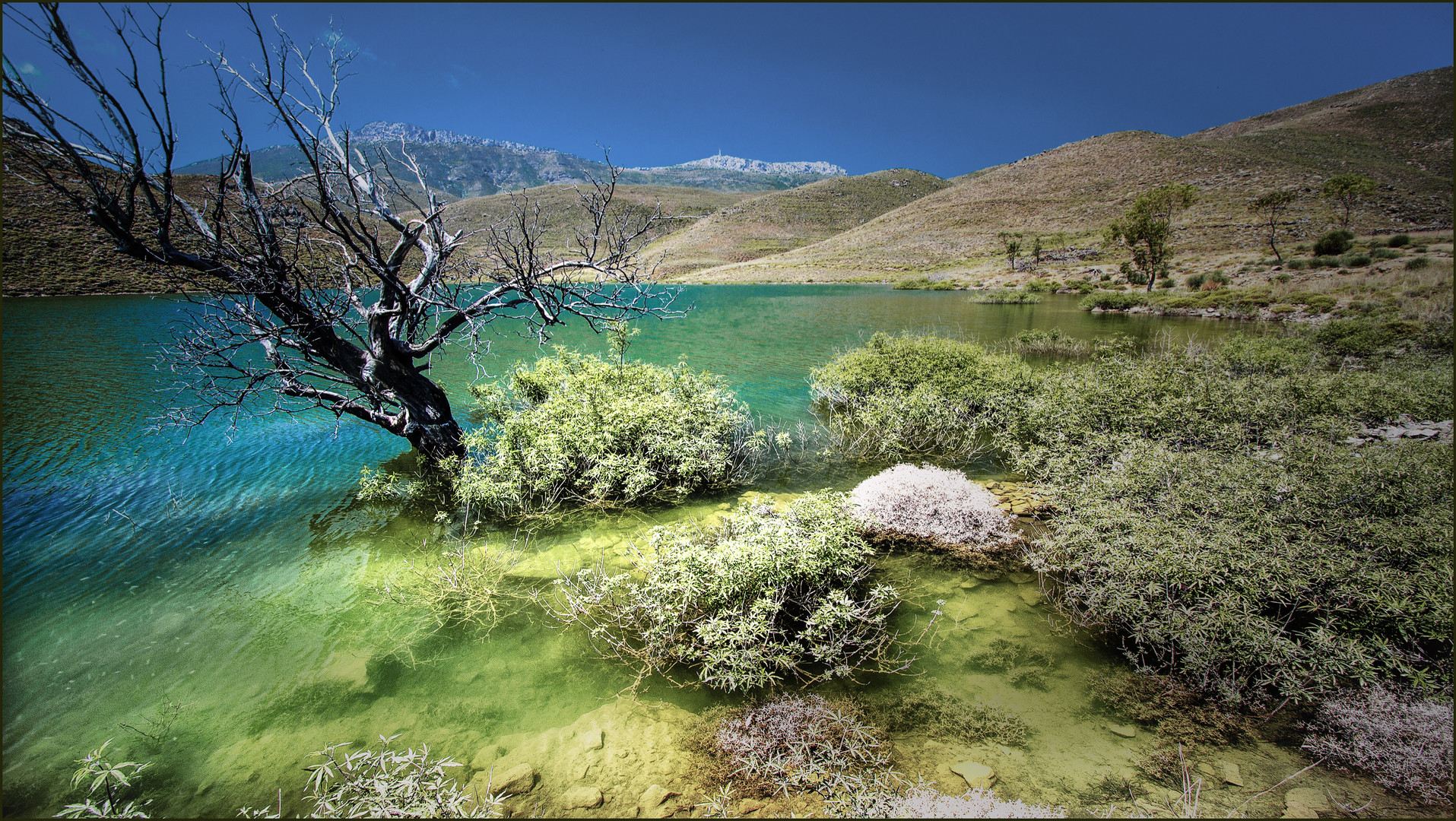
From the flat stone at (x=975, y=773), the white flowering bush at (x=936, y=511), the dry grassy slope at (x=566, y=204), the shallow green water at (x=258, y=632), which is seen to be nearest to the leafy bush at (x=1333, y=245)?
the white flowering bush at (x=936, y=511)

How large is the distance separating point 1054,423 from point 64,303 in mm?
66759

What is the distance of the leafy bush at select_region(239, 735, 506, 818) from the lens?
4.00 m

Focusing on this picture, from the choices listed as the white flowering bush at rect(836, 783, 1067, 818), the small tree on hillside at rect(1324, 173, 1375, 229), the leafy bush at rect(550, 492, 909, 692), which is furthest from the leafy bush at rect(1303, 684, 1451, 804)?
the small tree on hillside at rect(1324, 173, 1375, 229)

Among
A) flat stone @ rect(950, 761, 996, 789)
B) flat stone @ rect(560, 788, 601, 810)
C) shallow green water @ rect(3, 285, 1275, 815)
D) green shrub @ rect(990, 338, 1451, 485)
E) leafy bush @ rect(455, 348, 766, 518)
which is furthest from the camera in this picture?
green shrub @ rect(990, 338, 1451, 485)

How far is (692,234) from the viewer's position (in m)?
128

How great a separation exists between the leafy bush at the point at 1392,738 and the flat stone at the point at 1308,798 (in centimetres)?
48

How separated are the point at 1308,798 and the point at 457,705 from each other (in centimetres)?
789

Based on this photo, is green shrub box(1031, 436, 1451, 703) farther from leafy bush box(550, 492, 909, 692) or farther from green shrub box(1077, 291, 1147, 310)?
green shrub box(1077, 291, 1147, 310)

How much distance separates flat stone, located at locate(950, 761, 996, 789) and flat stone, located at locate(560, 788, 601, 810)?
3242mm

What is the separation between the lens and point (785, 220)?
423 feet

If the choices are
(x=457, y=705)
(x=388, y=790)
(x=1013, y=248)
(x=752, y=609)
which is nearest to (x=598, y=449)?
(x=457, y=705)

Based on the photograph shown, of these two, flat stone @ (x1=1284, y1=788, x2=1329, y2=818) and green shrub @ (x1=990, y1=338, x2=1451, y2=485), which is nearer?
flat stone @ (x1=1284, y1=788, x2=1329, y2=818)

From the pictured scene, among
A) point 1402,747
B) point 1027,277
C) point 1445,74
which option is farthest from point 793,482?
point 1445,74

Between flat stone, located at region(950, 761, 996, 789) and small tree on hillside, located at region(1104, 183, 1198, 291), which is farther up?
small tree on hillside, located at region(1104, 183, 1198, 291)
